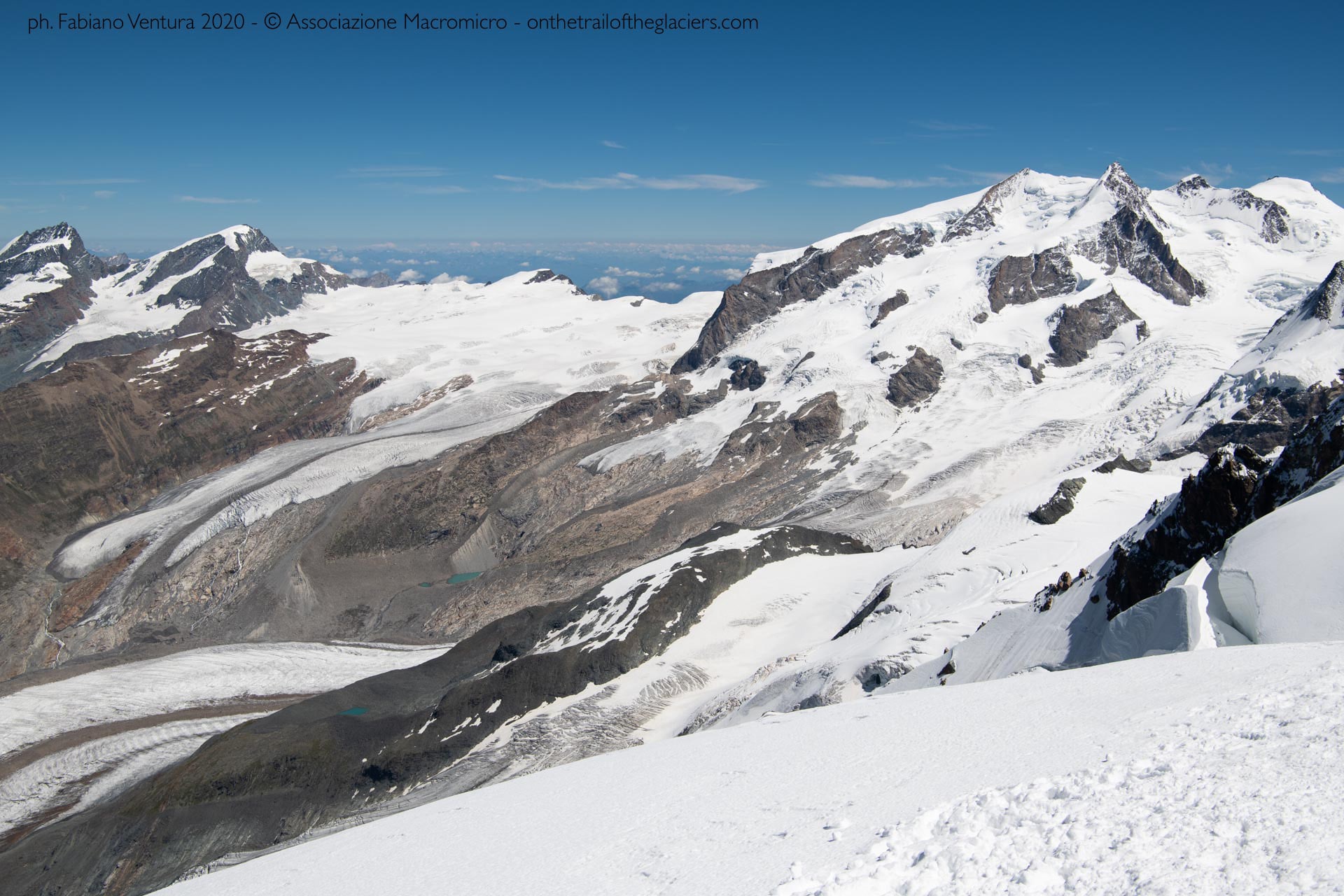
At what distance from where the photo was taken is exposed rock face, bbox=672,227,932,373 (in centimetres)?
15162

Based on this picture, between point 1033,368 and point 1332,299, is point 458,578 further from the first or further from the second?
point 1332,299

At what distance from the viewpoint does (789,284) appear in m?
159

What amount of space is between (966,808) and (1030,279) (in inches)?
5507

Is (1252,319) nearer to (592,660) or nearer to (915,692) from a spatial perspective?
(592,660)

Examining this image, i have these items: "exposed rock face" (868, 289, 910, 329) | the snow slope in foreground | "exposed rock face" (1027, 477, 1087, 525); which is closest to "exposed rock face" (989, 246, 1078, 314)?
"exposed rock face" (868, 289, 910, 329)

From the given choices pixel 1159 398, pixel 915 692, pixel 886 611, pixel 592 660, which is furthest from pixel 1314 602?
pixel 1159 398

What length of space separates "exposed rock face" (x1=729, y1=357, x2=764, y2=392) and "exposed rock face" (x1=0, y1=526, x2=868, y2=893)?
77956 millimetres

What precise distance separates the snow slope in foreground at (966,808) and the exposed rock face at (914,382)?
100 m

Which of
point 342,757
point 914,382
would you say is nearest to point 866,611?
point 342,757

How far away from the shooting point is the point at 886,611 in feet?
137

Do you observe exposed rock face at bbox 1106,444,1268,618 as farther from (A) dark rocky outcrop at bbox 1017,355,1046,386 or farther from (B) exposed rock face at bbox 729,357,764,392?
(B) exposed rock face at bbox 729,357,764,392

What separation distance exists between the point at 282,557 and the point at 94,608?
2013cm

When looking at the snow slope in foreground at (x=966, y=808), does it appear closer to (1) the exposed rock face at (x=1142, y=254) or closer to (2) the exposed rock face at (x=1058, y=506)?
(2) the exposed rock face at (x=1058, y=506)

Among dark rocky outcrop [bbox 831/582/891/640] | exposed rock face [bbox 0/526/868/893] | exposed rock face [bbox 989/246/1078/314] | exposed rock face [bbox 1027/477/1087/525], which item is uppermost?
exposed rock face [bbox 989/246/1078/314]
